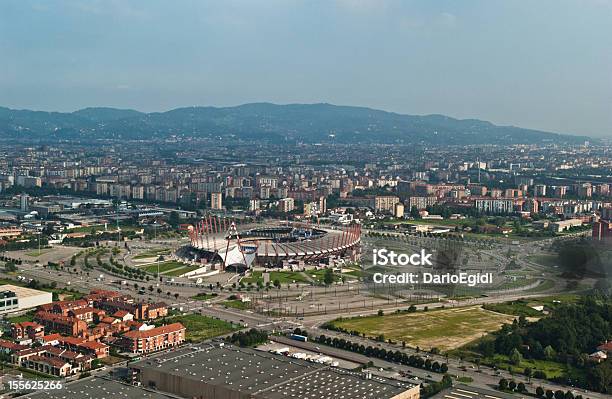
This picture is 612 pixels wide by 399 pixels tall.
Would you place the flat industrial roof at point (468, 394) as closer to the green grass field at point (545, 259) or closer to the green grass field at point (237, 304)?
the green grass field at point (237, 304)

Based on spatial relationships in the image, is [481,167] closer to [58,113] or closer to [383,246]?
[383,246]

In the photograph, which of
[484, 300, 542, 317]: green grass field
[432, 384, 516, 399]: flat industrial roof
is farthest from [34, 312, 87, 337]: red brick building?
[484, 300, 542, 317]: green grass field

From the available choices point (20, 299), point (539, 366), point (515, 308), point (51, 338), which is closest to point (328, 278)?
point (515, 308)

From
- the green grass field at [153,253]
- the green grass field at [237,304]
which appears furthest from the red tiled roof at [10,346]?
the green grass field at [153,253]

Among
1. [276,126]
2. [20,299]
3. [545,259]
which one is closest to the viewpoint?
[20,299]

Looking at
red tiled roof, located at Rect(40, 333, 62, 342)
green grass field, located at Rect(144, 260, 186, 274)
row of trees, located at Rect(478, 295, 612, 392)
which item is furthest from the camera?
green grass field, located at Rect(144, 260, 186, 274)

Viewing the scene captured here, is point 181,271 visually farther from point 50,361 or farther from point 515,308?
point 50,361

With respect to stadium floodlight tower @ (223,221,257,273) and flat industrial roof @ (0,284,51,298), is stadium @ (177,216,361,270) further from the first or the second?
flat industrial roof @ (0,284,51,298)
